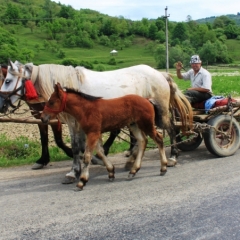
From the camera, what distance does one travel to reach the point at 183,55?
228 feet

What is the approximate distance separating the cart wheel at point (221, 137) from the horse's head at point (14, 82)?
11.2ft

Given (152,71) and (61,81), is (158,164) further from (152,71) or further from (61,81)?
(61,81)

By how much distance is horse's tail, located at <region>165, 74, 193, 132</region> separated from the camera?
7.02 metres

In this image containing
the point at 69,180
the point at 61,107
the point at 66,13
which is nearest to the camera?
the point at 61,107

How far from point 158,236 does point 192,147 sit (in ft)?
14.5

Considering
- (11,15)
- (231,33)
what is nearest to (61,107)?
(231,33)

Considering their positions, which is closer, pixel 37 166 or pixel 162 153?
pixel 162 153

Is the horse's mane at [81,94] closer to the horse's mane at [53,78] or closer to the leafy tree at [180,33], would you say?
the horse's mane at [53,78]

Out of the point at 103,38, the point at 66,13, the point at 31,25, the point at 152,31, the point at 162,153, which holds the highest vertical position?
the point at 66,13

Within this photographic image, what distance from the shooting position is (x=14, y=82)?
6.01m

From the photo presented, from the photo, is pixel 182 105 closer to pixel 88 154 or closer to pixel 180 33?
pixel 88 154

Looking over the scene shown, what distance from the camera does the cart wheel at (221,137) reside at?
6996 millimetres

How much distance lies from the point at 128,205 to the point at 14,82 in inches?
110

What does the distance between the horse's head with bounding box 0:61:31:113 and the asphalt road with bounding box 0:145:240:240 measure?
4.60 ft
